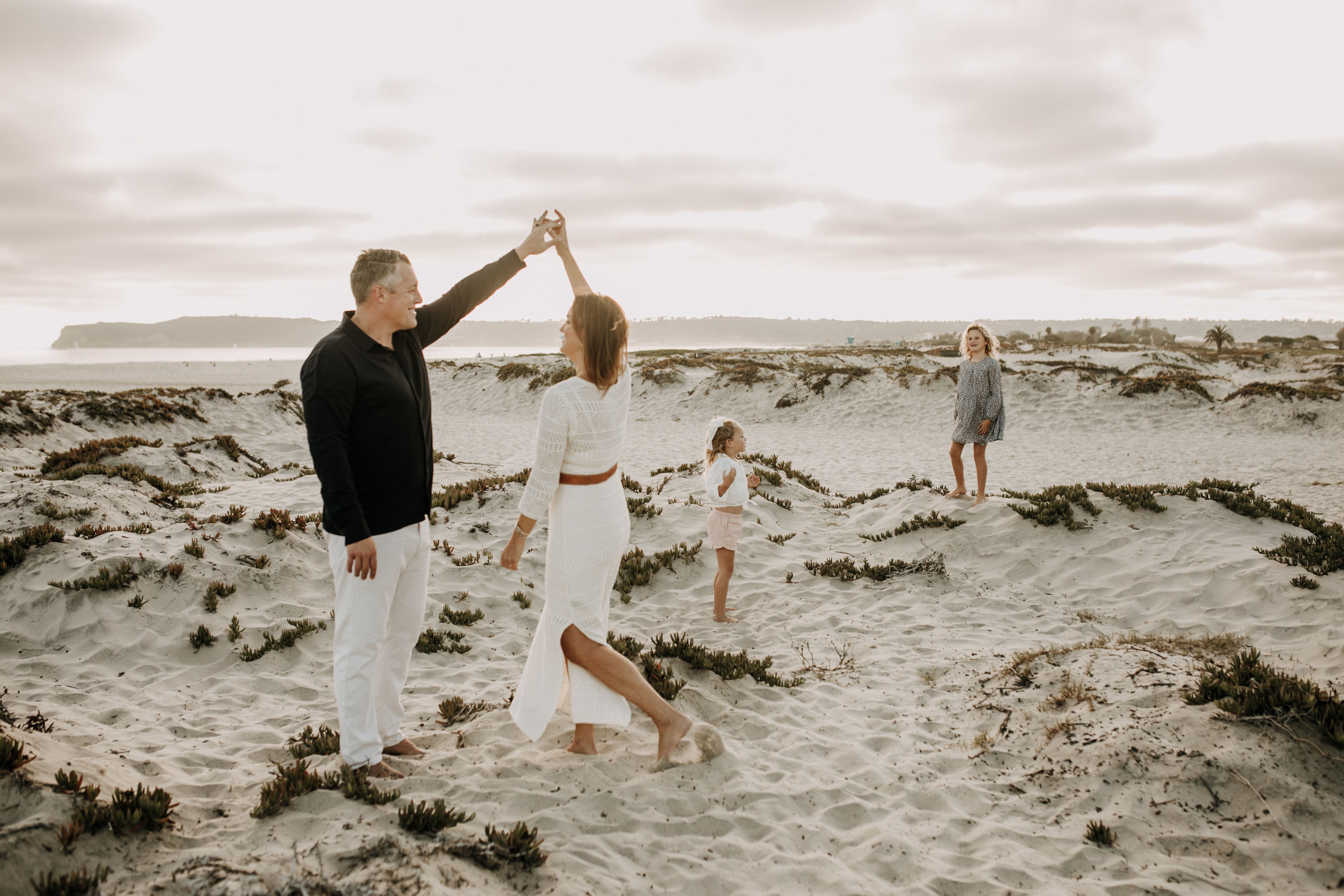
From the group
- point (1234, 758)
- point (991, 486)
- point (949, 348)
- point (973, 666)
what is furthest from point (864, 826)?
point (949, 348)

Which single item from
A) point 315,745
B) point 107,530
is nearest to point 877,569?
point 315,745

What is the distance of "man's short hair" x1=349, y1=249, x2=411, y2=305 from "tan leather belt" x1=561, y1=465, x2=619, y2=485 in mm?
1435

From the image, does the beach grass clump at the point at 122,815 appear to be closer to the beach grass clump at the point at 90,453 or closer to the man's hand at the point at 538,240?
the man's hand at the point at 538,240

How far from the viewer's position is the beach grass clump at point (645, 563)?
8.58 meters

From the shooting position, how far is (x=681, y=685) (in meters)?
5.19

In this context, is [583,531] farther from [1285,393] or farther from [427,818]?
[1285,393]

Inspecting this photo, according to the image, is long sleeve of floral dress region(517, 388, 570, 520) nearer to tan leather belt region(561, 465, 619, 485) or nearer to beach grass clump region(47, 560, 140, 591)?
tan leather belt region(561, 465, 619, 485)

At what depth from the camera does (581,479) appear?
151 inches

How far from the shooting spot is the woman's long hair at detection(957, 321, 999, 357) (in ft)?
34.4

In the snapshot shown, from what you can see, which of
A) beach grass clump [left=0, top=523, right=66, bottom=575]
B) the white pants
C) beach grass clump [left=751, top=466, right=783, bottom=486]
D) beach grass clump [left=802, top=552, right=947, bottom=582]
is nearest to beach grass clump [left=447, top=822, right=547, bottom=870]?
the white pants

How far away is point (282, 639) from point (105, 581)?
2150mm

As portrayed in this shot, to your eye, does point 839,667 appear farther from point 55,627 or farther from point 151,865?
point 55,627

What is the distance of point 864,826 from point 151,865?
3559 mm

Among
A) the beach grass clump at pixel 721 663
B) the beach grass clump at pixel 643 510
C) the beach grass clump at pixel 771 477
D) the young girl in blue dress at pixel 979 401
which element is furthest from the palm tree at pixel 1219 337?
the beach grass clump at pixel 721 663
